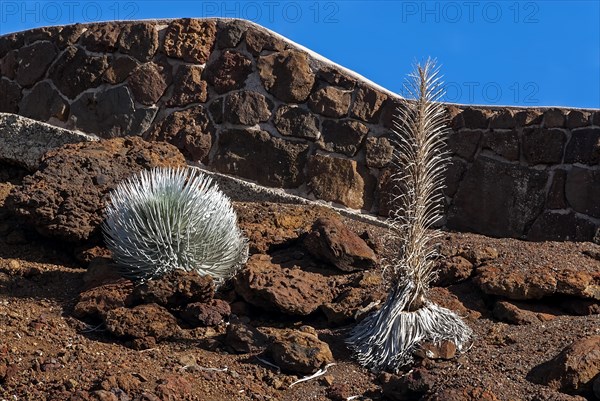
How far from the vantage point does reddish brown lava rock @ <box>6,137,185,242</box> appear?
7.09m

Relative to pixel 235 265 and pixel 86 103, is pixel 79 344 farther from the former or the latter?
pixel 86 103

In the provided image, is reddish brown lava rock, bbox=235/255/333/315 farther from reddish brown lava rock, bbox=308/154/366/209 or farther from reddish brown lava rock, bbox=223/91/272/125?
reddish brown lava rock, bbox=223/91/272/125

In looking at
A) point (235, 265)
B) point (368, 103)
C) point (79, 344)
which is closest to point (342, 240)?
point (235, 265)

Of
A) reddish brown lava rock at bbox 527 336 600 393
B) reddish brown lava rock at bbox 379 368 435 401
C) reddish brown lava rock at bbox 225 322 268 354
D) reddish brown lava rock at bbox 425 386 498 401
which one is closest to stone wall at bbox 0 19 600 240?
reddish brown lava rock at bbox 225 322 268 354

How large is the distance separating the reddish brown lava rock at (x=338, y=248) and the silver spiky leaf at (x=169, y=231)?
1.75 ft

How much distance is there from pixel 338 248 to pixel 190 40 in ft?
10.9

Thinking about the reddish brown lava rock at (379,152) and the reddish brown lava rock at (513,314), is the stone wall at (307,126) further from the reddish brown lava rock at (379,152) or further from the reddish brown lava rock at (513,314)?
the reddish brown lava rock at (513,314)

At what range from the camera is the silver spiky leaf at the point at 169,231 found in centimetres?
637

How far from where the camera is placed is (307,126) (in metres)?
8.87

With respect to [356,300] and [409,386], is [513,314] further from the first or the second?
[409,386]

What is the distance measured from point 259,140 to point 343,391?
3862 mm

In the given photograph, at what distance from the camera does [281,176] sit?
348 inches

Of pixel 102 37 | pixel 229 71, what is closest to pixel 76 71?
pixel 102 37

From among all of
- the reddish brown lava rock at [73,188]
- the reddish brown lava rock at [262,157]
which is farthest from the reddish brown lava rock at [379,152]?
the reddish brown lava rock at [73,188]
